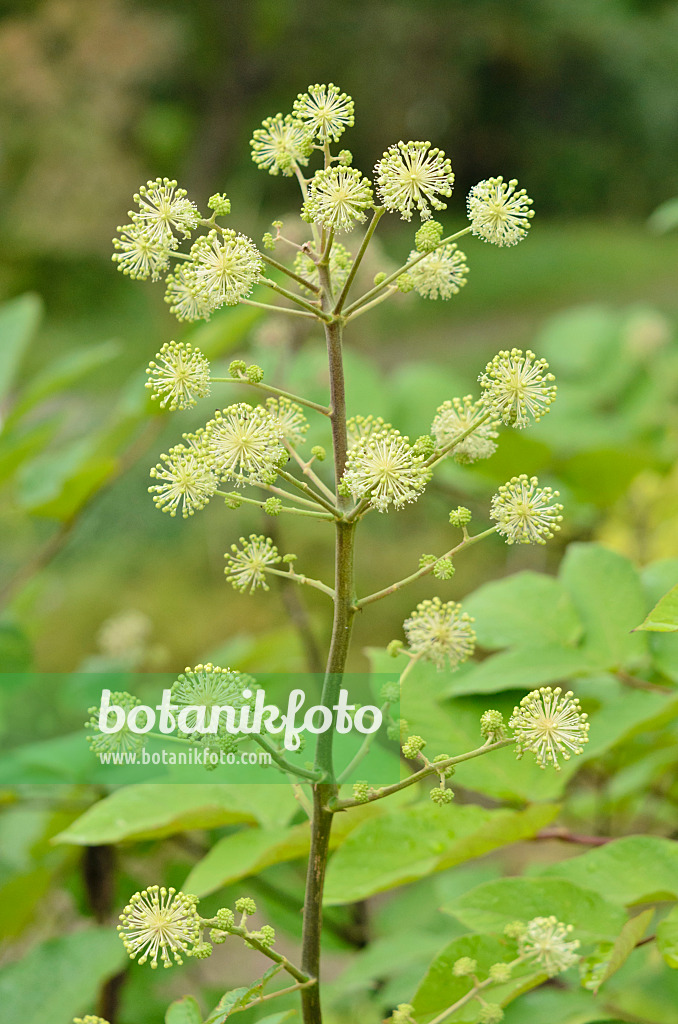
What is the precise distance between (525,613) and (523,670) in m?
0.05

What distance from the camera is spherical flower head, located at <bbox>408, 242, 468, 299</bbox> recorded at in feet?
1.01

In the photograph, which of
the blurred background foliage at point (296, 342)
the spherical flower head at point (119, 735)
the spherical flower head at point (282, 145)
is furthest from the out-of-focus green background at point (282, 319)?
the spherical flower head at point (119, 735)

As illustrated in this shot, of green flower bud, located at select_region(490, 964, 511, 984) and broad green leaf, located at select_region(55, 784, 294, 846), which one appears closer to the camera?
green flower bud, located at select_region(490, 964, 511, 984)

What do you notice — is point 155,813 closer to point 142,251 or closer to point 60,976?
point 60,976

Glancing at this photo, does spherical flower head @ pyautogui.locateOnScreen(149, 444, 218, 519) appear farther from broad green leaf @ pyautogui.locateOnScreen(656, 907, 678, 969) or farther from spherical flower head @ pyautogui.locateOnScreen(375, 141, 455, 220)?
broad green leaf @ pyautogui.locateOnScreen(656, 907, 678, 969)

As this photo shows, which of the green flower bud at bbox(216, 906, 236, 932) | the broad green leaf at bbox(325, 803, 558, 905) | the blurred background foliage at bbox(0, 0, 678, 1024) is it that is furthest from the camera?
the blurred background foliage at bbox(0, 0, 678, 1024)

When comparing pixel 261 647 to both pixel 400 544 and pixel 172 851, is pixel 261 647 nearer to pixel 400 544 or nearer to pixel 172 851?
pixel 172 851

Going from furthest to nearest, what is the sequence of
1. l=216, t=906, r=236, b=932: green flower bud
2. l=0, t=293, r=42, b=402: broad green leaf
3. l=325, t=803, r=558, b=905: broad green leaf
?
l=0, t=293, r=42, b=402: broad green leaf
l=325, t=803, r=558, b=905: broad green leaf
l=216, t=906, r=236, b=932: green flower bud

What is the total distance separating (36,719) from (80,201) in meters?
3.79

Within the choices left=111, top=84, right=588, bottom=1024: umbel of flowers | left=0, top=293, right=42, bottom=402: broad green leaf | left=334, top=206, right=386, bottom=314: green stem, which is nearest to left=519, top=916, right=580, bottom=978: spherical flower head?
left=111, top=84, right=588, bottom=1024: umbel of flowers

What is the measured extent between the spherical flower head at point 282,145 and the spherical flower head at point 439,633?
16 centimetres

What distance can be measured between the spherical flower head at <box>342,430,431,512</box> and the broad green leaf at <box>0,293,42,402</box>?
0.56 m

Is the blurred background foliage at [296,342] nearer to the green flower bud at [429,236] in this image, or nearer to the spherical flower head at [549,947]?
the spherical flower head at [549,947]

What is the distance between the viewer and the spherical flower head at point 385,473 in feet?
0.86
